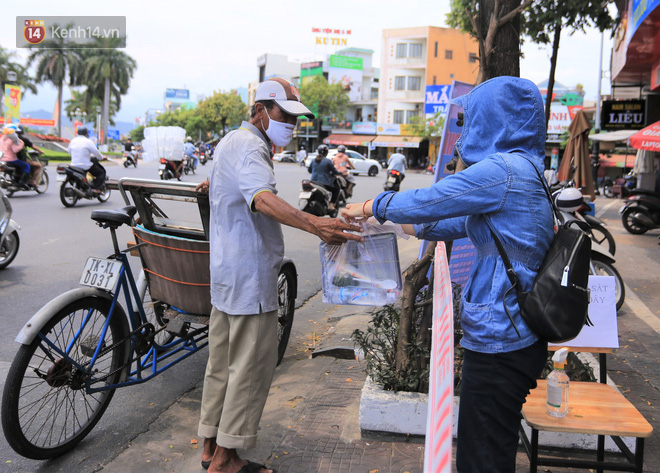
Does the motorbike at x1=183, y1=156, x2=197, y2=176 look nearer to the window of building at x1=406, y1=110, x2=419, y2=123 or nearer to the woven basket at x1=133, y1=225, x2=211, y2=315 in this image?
the woven basket at x1=133, y1=225, x2=211, y2=315

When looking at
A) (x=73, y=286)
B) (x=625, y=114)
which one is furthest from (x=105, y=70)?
(x=73, y=286)

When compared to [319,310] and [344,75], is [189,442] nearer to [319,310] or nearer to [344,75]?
[319,310]

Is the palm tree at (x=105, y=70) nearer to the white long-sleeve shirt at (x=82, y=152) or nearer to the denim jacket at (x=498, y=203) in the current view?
the white long-sleeve shirt at (x=82, y=152)

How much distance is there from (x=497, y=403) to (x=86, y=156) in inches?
478

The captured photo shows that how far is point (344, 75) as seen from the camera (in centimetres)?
6794

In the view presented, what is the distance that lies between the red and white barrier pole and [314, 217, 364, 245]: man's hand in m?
0.64

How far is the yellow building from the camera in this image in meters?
56.5

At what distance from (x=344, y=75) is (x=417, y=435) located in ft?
223

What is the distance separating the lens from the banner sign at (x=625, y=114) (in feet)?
50.9

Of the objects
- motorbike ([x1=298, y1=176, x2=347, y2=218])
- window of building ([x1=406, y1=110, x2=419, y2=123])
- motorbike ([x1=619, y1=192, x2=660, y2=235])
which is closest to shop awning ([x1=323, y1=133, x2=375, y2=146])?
window of building ([x1=406, y1=110, x2=419, y2=123])

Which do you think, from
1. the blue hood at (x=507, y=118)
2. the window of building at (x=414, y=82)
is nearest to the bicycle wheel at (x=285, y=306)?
the blue hood at (x=507, y=118)

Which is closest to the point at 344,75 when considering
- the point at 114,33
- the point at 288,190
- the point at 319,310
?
the point at 114,33

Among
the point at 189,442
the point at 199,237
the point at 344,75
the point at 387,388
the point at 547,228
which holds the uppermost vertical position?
the point at 344,75

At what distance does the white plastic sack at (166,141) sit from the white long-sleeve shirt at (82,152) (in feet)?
15.7
